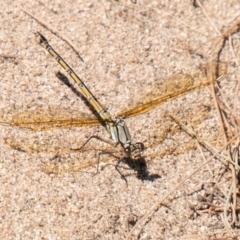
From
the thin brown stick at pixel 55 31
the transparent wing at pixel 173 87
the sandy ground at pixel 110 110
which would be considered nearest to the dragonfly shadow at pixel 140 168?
the sandy ground at pixel 110 110

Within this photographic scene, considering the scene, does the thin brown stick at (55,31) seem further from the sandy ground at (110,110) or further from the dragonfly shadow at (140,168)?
the dragonfly shadow at (140,168)

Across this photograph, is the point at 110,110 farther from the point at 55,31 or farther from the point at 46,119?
the point at 55,31

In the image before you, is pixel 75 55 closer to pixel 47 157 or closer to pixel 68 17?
pixel 68 17

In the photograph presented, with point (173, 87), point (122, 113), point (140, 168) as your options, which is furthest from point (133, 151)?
point (173, 87)

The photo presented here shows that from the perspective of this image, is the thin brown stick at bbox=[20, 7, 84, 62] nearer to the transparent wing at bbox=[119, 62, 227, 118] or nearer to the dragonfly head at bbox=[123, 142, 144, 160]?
the transparent wing at bbox=[119, 62, 227, 118]

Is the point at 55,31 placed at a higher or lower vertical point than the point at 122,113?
higher

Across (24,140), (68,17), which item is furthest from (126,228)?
(68,17)

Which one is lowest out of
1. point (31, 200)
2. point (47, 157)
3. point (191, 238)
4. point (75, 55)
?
point (191, 238)
